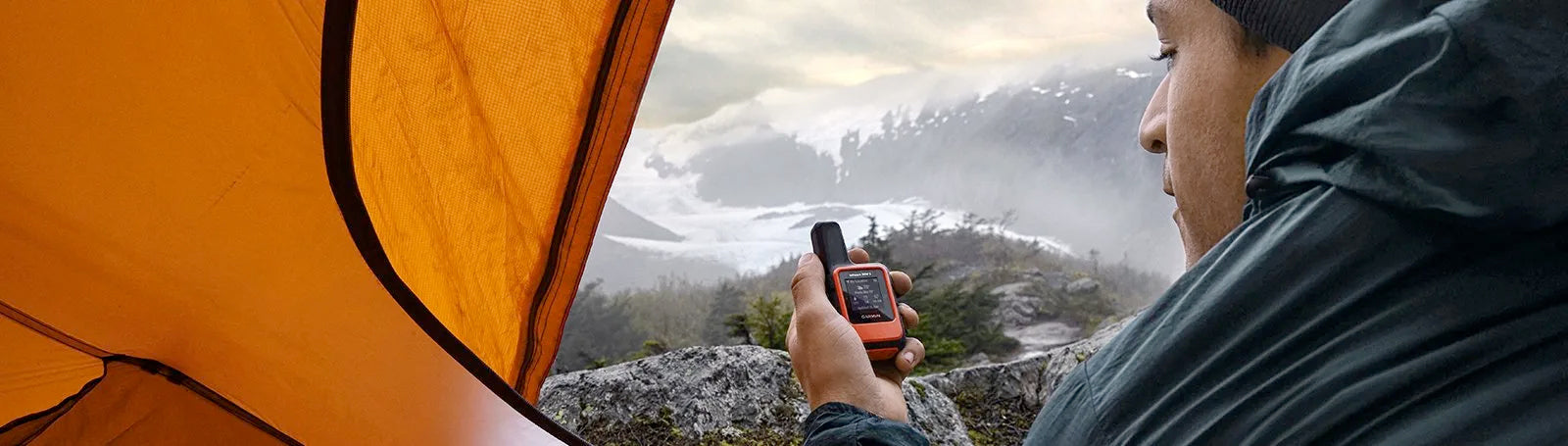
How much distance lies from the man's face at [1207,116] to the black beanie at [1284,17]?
2cm

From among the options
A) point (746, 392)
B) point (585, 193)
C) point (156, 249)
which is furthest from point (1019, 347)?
point (156, 249)

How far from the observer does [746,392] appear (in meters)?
2.21

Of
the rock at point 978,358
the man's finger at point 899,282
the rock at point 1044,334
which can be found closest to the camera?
Result: the man's finger at point 899,282

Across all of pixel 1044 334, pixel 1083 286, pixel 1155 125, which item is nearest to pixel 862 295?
pixel 1155 125

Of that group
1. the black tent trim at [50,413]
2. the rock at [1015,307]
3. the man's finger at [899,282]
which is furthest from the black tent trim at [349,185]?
the rock at [1015,307]

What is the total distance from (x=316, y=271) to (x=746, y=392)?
1210 millimetres

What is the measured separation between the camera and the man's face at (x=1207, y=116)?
666 millimetres

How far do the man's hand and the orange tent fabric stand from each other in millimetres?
502

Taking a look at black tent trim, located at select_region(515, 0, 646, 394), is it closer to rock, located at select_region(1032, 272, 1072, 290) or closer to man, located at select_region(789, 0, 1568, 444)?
man, located at select_region(789, 0, 1568, 444)

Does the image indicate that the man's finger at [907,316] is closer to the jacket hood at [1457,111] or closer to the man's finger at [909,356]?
the man's finger at [909,356]

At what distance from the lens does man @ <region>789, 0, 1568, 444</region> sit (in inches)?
15.7

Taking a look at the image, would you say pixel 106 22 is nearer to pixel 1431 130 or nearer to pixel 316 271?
pixel 316 271

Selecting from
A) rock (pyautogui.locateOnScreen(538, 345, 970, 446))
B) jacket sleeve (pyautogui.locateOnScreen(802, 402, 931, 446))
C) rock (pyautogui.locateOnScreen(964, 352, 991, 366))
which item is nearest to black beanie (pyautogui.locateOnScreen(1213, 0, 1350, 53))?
jacket sleeve (pyautogui.locateOnScreen(802, 402, 931, 446))

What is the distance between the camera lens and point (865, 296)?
109cm
